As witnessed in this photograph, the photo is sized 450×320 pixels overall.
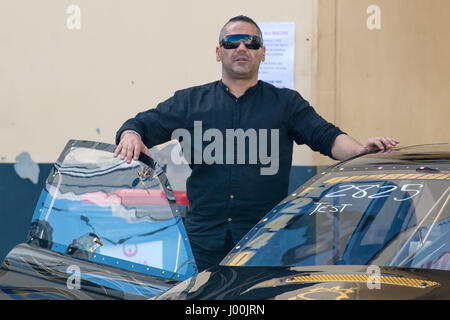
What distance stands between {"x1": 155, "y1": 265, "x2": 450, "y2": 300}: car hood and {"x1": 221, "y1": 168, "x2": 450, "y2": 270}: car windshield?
11 centimetres

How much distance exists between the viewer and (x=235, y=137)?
4152 mm

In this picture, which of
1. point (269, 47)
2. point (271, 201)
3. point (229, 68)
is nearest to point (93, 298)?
point (271, 201)

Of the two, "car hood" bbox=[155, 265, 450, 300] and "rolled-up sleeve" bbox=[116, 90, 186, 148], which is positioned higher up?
"rolled-up sleeve" bbox=[116, 90, 186, 148]

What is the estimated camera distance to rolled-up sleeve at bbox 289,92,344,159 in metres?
4.12

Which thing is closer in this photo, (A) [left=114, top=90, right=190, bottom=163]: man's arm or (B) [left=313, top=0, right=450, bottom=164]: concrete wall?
(A) [left=114, top=90, right=190, bottom=163]: man's arm

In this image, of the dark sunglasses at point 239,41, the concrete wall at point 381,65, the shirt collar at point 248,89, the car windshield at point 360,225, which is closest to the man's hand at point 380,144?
the car windshield at point 360,225

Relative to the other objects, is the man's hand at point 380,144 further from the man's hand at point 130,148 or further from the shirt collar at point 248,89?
the man's hand at point 130,148

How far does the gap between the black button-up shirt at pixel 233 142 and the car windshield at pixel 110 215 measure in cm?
62

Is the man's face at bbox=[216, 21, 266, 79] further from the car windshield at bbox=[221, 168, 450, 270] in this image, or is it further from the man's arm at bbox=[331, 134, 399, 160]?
the car windshield at bbox=[221, 168, 450, 270]

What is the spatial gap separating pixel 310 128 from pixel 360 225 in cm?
111

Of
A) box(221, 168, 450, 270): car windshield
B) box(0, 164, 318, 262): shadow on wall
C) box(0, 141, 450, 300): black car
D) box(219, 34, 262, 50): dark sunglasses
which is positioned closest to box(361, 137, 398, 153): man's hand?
box(0, 141, 450, 300): black car

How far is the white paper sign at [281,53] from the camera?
6113mm
